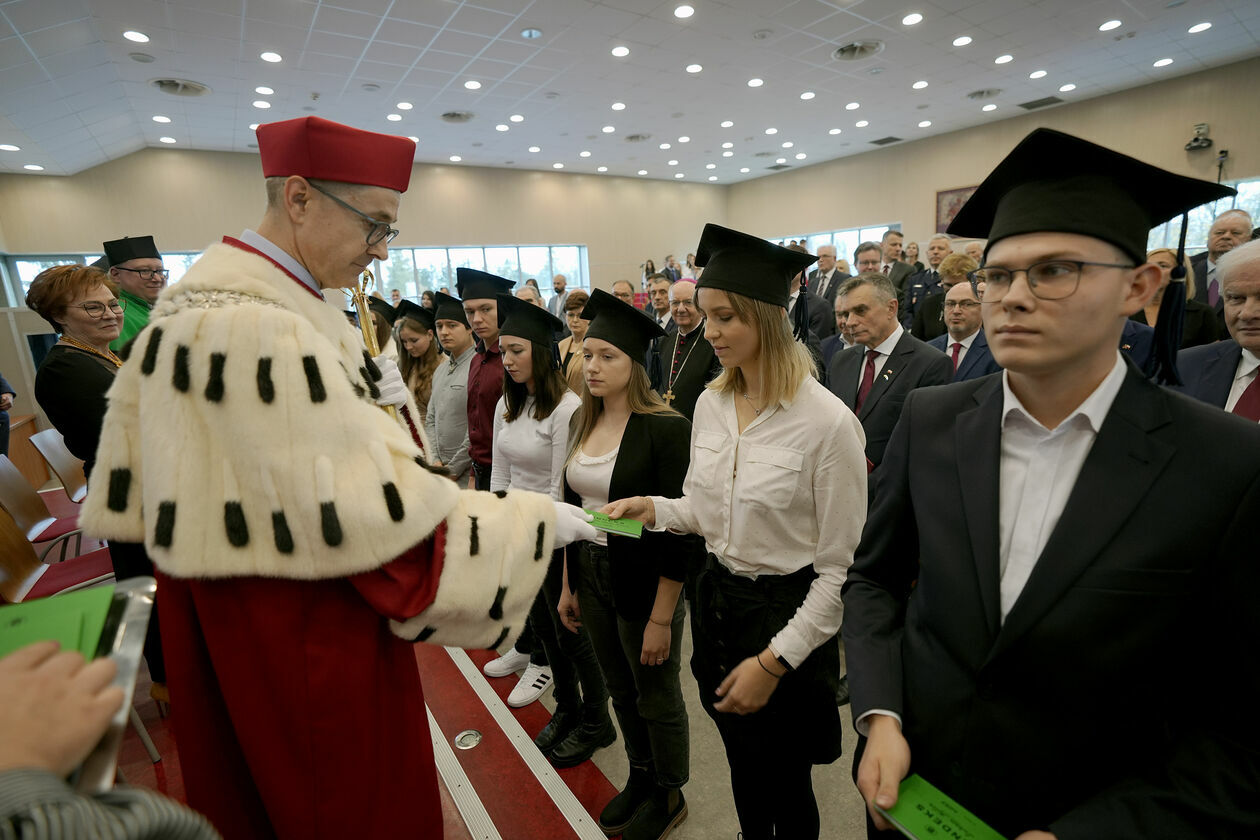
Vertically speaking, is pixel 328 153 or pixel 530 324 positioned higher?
pixel 328 153

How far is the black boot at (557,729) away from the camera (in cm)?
260

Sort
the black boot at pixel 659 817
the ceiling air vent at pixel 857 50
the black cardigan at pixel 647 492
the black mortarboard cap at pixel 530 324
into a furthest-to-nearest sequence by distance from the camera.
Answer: the ceiling air vent at pixel 857 50
the black mortarboard cap at pixel 530 324
the black boot at pixel 659 817
the black cardigan at pixel 647 492

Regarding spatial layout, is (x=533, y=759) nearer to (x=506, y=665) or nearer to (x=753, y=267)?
(x=506, y=665)

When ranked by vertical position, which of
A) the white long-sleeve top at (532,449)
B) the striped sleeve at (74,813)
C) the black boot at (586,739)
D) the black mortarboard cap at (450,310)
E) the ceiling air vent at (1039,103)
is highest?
the ceiling air vent at (1039,103)

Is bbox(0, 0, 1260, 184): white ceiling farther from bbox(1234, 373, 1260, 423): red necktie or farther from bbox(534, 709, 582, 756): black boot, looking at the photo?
bbox(534, 709, 582, 756): black boot

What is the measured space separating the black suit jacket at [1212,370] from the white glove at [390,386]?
2.85 meters

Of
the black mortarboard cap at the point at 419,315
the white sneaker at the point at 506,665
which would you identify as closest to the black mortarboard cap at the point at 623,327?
the white sneaker at the point at 506,665

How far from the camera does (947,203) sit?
46.8 ft

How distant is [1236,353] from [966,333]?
1556mm

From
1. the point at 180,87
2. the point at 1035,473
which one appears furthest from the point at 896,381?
the point at 180,87

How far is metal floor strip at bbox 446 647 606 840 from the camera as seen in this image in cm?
219

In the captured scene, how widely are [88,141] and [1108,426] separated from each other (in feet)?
46.9

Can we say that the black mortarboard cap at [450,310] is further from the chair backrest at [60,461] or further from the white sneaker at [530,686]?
the chair backrest at [60,461]

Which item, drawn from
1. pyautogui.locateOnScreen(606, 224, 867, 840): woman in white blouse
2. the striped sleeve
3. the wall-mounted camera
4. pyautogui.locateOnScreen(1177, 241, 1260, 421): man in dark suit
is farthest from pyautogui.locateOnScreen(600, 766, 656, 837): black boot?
the wall-mounted camera
